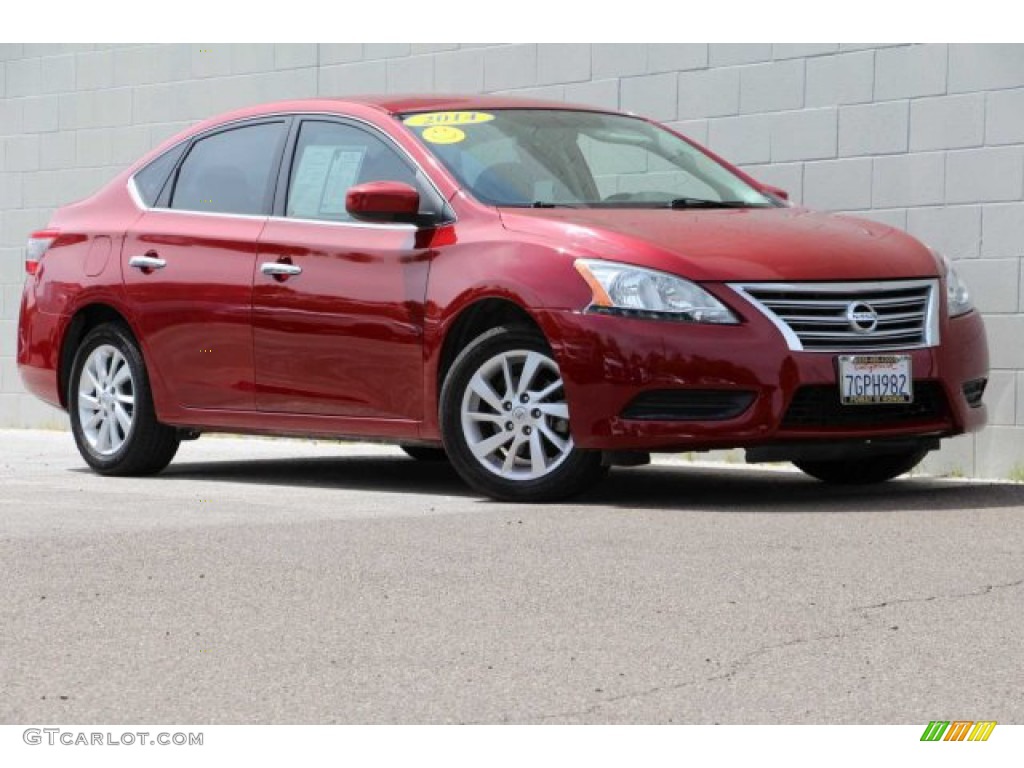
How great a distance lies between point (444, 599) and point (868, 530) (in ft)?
6.51

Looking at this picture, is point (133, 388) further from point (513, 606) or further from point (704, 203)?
point (513, 606)

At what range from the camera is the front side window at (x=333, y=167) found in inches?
365

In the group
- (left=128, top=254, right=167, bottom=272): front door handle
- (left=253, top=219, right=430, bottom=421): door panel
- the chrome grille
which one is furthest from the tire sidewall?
the chrome grille

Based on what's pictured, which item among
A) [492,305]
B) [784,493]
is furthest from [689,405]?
[784,493]

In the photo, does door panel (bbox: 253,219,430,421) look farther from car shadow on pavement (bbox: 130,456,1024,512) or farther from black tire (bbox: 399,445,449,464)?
black tire (bbox: 399,445,449,464)

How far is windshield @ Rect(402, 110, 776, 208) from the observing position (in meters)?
9.02

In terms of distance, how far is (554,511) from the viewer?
8203mm

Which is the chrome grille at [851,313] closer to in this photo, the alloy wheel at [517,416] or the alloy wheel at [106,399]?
the alloy wheel at [517,416]

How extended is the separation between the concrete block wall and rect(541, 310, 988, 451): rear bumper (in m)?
2.25

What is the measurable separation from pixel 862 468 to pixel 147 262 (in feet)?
11.0

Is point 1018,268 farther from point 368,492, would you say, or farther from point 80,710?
point 80,710

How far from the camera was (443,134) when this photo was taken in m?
9.24

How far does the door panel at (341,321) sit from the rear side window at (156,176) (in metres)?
1.05

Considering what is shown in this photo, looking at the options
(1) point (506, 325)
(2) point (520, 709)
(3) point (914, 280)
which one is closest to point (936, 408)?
(3) point (914, 280)
